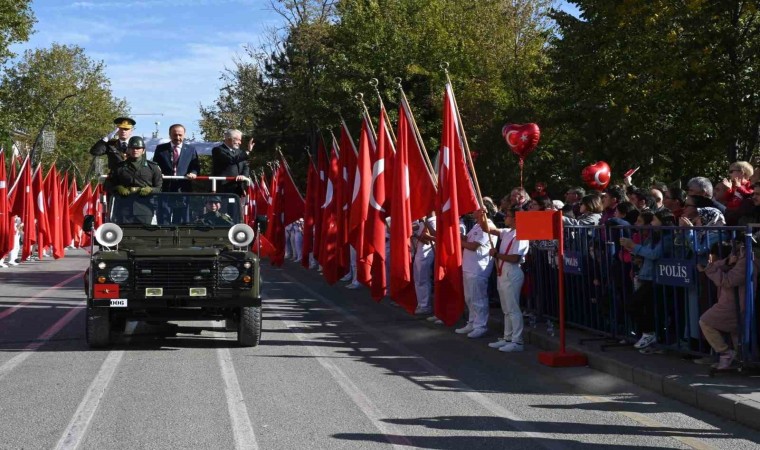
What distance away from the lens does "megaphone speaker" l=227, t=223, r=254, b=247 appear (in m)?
12.9

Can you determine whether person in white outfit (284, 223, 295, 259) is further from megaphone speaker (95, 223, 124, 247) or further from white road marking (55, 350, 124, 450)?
white road marking (55, 350, 124, 450)

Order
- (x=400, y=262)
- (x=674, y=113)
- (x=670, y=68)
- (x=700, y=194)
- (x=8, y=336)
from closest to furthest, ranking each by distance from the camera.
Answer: (x=700, y=194) < (x=8, y=336) < (x=400, y=262) < (x=670, y=68) < (x=674, y=113)

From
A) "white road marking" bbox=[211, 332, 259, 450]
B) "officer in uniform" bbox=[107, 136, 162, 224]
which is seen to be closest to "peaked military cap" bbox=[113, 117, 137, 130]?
"officer in uniform" bbox=[107, 136, 162, 224]

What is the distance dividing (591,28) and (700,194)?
→ 15.7 m

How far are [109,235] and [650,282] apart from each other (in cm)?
651

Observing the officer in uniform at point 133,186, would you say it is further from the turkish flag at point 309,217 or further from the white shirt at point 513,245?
the turkish flag at point 309,217

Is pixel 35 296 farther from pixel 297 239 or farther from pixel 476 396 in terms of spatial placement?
pixel 297 239

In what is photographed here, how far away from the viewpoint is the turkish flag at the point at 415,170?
1477cm

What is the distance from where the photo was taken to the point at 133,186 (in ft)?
44.0

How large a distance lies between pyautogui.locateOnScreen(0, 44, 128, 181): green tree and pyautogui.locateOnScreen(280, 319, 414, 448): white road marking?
6392 centimetres

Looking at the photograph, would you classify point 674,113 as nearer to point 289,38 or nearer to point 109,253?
point 109,253

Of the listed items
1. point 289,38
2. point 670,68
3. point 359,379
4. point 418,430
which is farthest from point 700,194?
point 289,38

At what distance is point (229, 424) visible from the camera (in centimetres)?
762

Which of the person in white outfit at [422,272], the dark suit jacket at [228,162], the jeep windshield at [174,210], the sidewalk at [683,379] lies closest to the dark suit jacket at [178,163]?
the dark suit jacket at [228,162]
